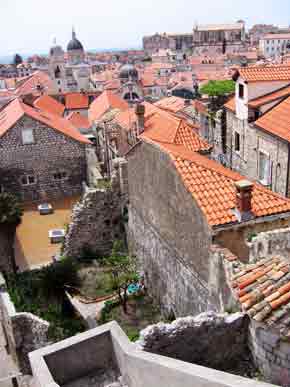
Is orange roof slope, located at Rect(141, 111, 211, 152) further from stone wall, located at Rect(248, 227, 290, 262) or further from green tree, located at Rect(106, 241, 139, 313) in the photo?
stone wall, located at Rect(248, 227, 290, 262)

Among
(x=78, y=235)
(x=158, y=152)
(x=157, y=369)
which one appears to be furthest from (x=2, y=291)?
(x=157, y=369)

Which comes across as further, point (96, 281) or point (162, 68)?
point (162, 68)

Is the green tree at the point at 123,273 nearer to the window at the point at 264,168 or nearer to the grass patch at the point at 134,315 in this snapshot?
the grass patch at the point at 134,315

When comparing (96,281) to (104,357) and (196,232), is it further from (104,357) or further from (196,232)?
(104,357)

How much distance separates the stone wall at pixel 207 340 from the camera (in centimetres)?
771

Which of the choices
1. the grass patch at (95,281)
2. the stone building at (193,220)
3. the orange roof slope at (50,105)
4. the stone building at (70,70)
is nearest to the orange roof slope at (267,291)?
the stone building at (193,220)

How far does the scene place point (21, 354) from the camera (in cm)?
1485

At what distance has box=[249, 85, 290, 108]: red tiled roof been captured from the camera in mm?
18500

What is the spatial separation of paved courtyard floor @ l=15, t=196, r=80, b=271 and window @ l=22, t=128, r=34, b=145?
386 cm

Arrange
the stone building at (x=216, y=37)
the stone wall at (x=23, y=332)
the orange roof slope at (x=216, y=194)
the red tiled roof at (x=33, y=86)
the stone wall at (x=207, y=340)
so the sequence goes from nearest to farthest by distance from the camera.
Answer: the stone wall at (x=207, y=340) < the orange roof slope at (x=216, y=194) < the stone wall at (x=23, y=332) < the red tiled roof at (x=33, y=86) < the stone building at (x=216, y=37)

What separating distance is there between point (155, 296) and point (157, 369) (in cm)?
1057

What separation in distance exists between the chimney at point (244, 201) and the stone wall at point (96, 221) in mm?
8694

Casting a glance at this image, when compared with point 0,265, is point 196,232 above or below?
above

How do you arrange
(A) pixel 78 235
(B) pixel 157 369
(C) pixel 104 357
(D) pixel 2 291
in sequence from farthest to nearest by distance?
(A) pixel 78 235 < (D) pixel 2 291 < (C) pixel 104 357 < (B) pixel 157 369
